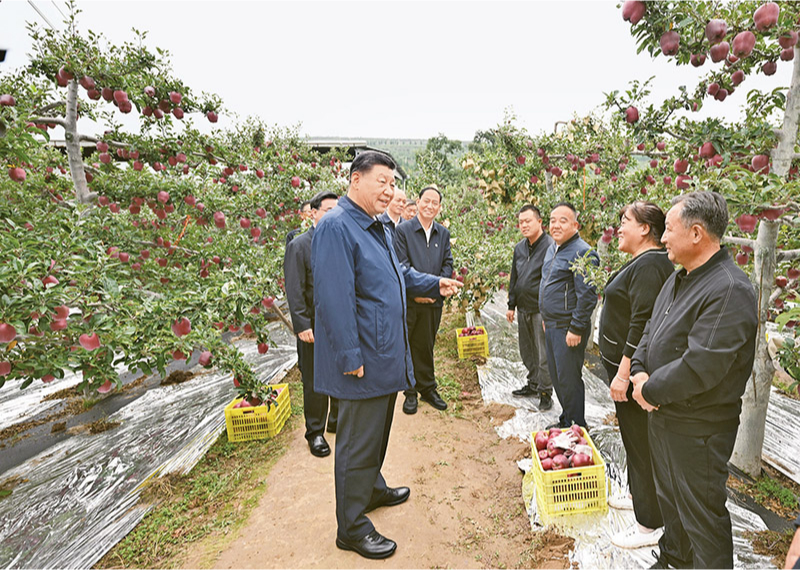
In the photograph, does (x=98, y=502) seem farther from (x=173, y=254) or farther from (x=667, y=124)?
(x=667, y=124)

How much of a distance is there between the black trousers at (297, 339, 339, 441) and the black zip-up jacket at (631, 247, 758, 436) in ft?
7.37

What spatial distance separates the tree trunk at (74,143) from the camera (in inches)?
146

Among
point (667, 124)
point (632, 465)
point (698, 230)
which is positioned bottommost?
point (632, 465)

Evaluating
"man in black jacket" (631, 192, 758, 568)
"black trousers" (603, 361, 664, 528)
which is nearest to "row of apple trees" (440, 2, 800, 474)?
"man in black jacket" (631, 192, 758, 568)

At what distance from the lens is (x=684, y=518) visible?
155 centimetres

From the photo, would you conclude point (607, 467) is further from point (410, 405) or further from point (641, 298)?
point (410, 405)

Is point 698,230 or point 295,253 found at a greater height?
point 698,230

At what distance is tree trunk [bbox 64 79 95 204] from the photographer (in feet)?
12.2

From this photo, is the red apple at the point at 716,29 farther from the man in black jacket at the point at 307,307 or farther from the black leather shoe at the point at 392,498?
the black leather shoe at the point at 392,498

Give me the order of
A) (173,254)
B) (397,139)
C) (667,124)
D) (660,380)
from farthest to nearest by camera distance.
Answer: (397,139) → (173,254) → (667,124) → (660,380)

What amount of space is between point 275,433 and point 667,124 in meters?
3.93

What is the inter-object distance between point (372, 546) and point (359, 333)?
1092 mm

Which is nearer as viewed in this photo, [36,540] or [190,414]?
[36,540]

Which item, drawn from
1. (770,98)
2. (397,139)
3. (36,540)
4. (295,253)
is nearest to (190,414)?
(36,540)
